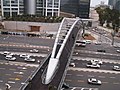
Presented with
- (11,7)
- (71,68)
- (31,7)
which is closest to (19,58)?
(71,68)

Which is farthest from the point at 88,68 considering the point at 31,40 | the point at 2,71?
the point at 31,40

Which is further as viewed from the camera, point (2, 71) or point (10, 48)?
point (10, 48)

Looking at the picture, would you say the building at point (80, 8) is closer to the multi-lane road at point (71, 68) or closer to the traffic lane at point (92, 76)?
the multi-lane road at point (71, 68)

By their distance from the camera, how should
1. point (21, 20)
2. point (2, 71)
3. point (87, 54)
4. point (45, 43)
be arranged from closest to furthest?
point (2, 71)
point (87, 54)
point (45, 43)
point (21, 20)

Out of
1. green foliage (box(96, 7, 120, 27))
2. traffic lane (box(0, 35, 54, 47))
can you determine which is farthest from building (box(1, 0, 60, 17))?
traffic lane (box(0, 35, 54, 47))

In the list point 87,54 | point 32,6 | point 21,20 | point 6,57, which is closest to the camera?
point 6,57

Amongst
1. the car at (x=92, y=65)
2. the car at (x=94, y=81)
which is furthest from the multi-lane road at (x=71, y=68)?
the car at (x=92, y=65)

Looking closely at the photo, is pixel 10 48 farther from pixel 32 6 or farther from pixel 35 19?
pixel 32 6

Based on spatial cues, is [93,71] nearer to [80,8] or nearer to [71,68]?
[71,68]
